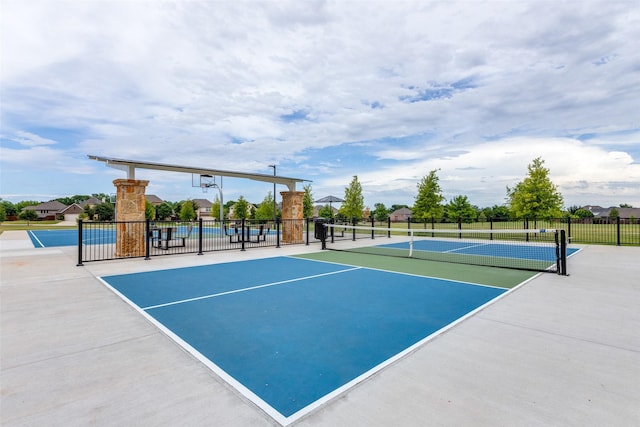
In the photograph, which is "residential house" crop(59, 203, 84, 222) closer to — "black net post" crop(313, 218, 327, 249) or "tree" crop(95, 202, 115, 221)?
"tree" crop(95, 202, 115, 221)

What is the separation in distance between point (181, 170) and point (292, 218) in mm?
6013

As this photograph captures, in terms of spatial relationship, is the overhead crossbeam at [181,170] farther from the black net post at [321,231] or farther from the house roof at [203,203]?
the house roof at [203,203]

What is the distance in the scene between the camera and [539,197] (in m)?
19.3

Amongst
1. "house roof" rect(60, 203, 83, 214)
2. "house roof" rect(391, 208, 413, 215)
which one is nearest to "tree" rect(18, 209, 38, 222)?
"house roof" rect(60, 203, 83, 214)

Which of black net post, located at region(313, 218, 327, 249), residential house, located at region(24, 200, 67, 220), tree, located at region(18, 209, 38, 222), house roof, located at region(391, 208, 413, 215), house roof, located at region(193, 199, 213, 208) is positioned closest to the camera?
black net post, located at region(313, 218, 327, 249)

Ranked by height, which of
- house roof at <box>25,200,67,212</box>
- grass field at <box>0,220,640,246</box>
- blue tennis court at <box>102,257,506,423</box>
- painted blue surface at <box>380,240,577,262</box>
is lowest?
painted blue surface at <box>380,240,577,262</box>

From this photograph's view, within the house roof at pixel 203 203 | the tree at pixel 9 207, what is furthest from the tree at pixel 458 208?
the tree at pixel 9 207

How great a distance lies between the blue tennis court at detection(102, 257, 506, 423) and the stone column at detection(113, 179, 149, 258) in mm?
3801

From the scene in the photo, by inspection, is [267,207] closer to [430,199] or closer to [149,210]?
[430,199]

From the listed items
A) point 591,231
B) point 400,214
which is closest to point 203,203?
point 400,214

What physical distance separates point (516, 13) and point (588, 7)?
172 cm

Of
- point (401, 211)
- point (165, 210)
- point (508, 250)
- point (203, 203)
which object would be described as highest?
point (203, 203)

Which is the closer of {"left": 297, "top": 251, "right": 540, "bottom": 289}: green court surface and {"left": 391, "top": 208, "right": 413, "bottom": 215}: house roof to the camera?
{"left": 297, "top": 251, "right": 540, "bottom": 289}: green court surface

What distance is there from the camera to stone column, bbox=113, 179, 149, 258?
434 inches
